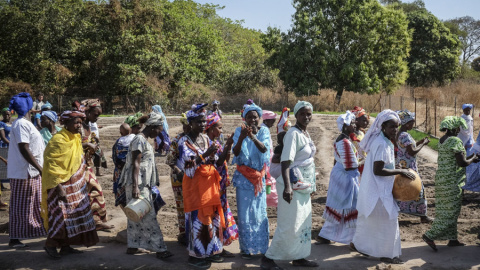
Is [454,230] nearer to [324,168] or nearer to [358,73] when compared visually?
[324,168]

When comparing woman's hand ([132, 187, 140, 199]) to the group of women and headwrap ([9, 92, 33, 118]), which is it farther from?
headwrap ([9, 92, 33, 118])

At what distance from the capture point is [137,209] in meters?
5.23

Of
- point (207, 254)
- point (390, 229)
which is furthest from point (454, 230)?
point (207, 254)

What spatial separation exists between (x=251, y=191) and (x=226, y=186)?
1.16ft

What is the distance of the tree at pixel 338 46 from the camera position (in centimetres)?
3275

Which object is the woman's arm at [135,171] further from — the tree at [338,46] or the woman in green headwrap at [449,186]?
the tree at [338,46]

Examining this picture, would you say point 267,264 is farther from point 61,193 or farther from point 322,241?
point 61,193

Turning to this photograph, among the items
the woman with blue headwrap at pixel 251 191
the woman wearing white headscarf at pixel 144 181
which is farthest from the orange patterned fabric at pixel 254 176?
the woman wearing white headscarf at pixel 144 181

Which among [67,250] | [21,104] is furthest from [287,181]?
[21,104]

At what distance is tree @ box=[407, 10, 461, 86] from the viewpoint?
130 feet

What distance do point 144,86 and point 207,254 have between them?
2799 centimetres

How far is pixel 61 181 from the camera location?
5449 millimetres

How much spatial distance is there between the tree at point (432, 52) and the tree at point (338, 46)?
633 cm

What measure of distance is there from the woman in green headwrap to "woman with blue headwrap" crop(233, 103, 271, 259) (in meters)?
2.13
